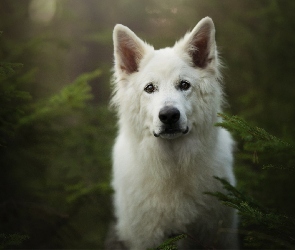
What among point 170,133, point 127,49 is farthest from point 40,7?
point 170,133

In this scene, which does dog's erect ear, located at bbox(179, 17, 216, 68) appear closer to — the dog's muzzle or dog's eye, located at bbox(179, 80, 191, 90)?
dog's eye, located at bbox(179, 80, 191, 90)

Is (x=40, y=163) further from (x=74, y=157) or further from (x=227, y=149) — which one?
(x=227, y=149)

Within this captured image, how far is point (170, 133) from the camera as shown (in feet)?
10.9

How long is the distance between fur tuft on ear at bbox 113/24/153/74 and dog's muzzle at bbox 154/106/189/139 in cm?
95

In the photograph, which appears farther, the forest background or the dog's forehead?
the forest background

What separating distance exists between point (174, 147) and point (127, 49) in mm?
1265

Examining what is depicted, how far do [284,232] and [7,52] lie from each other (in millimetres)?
4722

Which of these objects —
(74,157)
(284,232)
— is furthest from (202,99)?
(74,157)

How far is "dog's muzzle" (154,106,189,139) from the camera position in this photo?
3170 millimetres

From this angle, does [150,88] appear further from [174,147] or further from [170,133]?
[174,147]

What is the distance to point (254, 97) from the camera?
6.23 meters

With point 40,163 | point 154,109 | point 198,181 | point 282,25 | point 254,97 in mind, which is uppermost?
point 282,25

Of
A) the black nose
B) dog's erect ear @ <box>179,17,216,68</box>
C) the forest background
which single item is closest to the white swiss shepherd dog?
dog's erect ear @ <box>179,17,216,68</box>

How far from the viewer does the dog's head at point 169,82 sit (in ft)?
11.0
